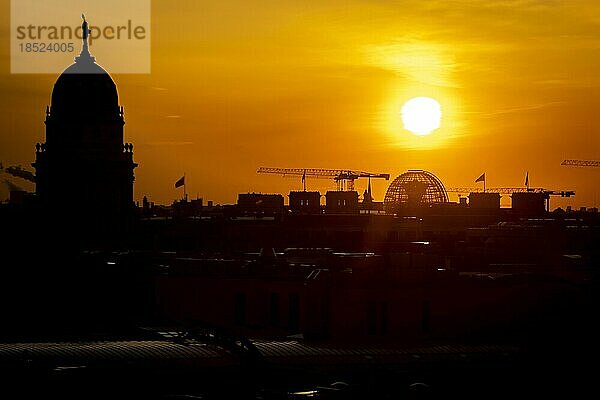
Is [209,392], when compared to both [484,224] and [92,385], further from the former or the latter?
[484,224]

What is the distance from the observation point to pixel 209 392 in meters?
50.4

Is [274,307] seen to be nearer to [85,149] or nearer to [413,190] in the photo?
[85,149]

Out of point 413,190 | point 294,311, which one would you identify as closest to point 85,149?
point 294,311

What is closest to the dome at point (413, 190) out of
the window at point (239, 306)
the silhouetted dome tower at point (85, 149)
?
the silhouetted dome tower at point (85, 149)

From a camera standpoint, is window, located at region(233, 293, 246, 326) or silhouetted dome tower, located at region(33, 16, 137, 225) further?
silhouetted dome tower, located at region(33, 16, 137, 225)

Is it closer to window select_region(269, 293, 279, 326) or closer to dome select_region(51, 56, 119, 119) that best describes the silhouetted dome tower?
dome select_region(51, 56, 119, 119)

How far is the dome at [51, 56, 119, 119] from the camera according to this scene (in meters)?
100

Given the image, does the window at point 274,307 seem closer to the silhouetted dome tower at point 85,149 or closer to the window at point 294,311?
the window at point 294,311

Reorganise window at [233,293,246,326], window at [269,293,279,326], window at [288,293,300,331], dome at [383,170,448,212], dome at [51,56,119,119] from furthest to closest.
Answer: dome at [383,170,448,212], dome at [51,56,119,119], window at [233,293,246,326], window at [269,293,279,326], window at [288,293,300,331]

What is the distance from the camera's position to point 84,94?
330ft

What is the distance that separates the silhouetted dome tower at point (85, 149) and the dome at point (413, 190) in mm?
78968

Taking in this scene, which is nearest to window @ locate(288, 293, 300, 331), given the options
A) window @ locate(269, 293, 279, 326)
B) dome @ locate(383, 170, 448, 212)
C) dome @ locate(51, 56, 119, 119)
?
window @ locate(269, 293, 279, 326)

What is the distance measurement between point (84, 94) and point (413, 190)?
8753cm

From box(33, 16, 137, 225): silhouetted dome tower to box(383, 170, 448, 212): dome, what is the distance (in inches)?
3109
